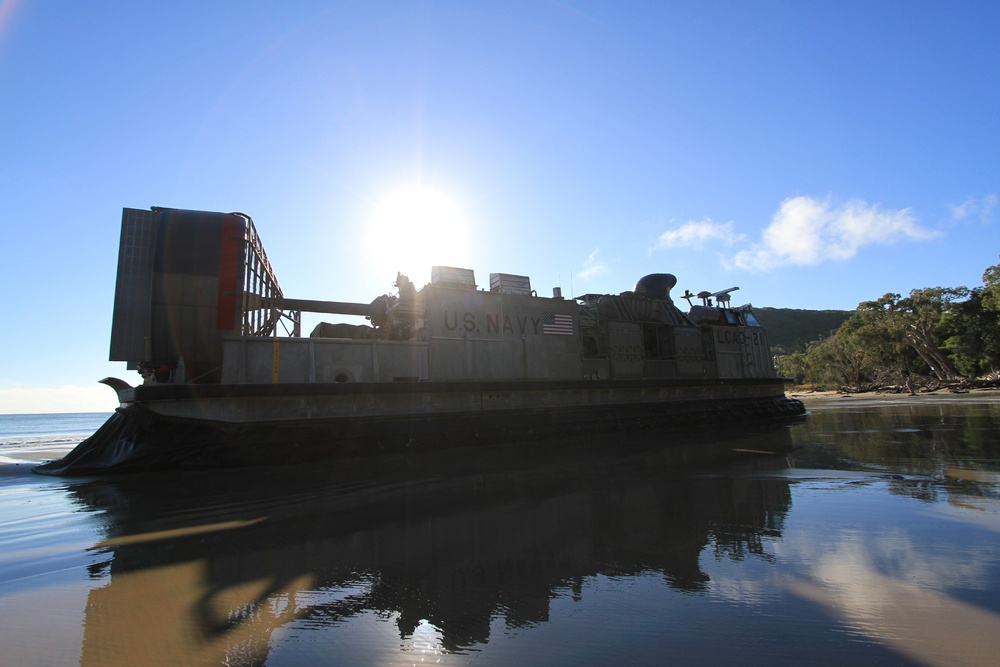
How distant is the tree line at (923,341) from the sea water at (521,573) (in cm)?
4952

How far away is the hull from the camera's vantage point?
843cm

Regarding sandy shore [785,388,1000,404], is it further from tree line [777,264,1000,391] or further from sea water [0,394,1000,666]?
sea water [0,394,1000,666]

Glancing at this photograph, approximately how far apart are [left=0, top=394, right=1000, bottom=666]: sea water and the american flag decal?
7.73 metres

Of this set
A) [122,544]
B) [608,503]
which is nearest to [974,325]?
[608,503]

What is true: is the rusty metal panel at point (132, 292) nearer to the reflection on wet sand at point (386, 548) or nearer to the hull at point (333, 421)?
the hull at point (333, 421)

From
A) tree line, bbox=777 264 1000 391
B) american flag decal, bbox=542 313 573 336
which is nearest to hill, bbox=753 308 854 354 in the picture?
tree line, bbox=777 264 1000 391

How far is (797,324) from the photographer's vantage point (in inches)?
4390

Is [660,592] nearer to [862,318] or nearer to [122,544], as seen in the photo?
[122,544]

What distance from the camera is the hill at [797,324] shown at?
10494 cm

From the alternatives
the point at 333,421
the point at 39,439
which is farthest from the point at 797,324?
the point at 39,439

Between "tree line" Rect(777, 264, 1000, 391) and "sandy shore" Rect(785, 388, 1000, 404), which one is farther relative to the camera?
"tree line" Rect(777, 264, 1000, 391)

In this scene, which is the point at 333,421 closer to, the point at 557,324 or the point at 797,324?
the point at 557,324

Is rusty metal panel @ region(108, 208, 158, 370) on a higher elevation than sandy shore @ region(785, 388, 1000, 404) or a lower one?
higher

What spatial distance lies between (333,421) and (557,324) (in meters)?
6.77
